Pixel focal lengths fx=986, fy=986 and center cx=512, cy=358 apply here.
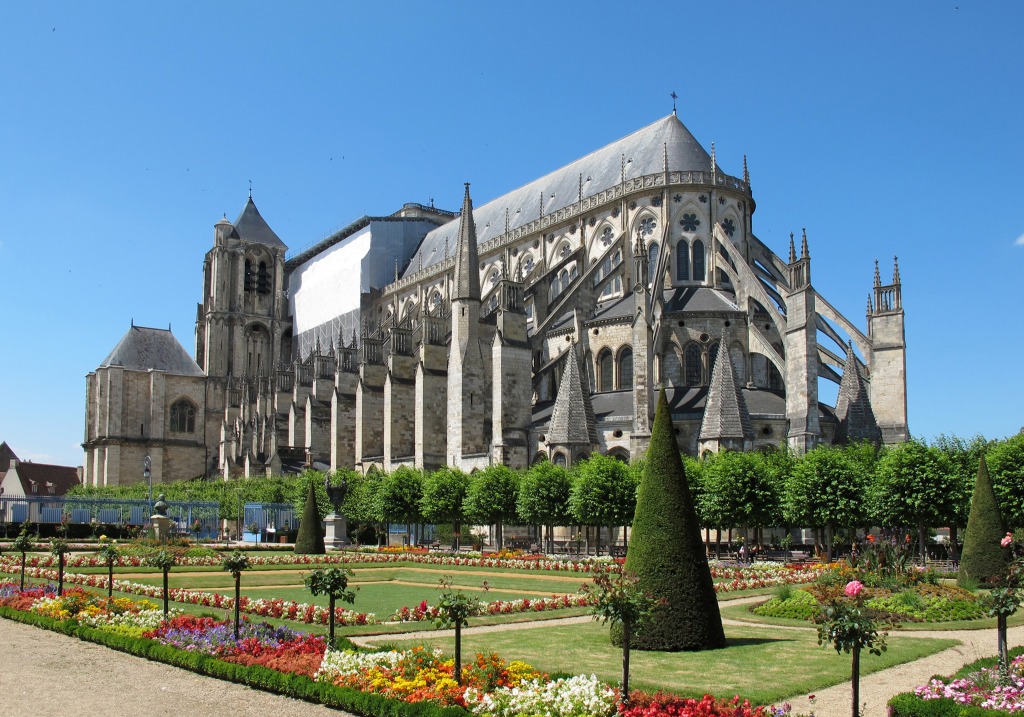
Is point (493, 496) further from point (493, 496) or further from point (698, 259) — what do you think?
point (698, 259)

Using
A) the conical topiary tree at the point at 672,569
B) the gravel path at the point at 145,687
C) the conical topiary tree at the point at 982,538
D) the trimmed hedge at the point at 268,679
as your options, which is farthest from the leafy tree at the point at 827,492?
the trimmed hedge at the point at 268,679

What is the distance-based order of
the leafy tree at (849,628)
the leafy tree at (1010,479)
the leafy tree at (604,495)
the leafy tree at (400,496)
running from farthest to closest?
the leafy tree at (400,496) → the leafy tree at (604,495) → the leafy tree at (1010,479) → the leafy tree at (849,628)

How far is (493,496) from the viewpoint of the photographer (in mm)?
40719

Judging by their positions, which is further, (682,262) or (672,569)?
(682,262)

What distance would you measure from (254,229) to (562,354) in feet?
174

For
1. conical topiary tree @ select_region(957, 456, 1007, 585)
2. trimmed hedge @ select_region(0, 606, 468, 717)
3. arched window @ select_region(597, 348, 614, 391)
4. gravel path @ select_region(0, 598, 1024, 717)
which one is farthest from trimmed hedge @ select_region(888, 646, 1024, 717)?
arched window @ select_region(597, 348, 614, 391)

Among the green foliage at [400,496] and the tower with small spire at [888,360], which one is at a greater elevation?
the tower with small spire at [888,360]

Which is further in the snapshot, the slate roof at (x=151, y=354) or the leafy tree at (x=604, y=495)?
the slate roof at (x=151, y=354)

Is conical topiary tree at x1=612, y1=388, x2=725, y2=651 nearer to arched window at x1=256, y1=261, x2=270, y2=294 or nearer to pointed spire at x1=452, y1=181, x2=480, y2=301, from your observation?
pointed spire at x1=452, y1=181, x2=480, y2=301

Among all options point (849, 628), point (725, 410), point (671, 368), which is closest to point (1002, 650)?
point (849, 628)

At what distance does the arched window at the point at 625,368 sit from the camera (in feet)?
159

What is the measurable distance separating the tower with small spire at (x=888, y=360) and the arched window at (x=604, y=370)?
1300 centimetres

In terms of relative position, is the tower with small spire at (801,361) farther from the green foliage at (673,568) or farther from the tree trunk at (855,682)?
the tree trunk at (855,682)

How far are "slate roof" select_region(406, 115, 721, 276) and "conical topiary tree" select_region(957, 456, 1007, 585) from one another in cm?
3403
